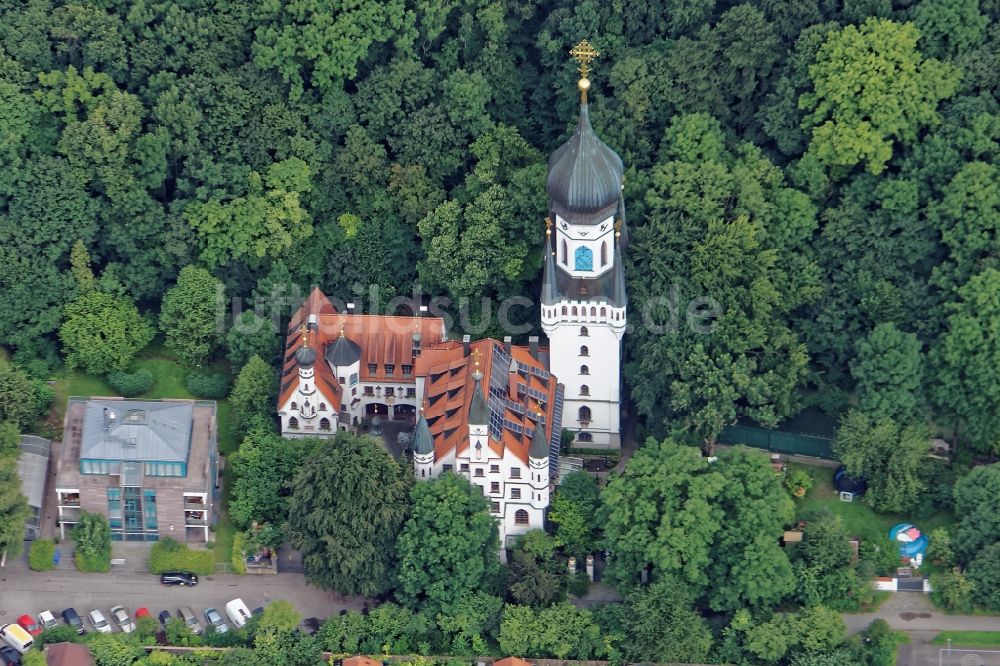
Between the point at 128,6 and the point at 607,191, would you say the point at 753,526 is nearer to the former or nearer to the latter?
the point at 607,191

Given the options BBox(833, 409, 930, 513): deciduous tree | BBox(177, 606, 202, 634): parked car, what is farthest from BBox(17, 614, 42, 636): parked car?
BBox(833, 409, 930, 513): deciduous tree

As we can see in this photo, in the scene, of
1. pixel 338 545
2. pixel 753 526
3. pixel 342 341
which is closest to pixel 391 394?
pixel 342 341

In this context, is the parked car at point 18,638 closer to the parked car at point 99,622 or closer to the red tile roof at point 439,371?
the parked car at point 99,622

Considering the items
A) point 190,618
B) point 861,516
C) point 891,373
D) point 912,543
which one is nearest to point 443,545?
point 190,618

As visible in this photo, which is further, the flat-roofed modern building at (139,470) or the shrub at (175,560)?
the shrub at (175,560)

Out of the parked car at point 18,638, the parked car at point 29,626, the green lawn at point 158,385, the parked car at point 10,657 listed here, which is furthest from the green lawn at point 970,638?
the parked car at point 10,657

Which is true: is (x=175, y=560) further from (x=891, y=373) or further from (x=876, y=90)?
(x=876, y=90)
